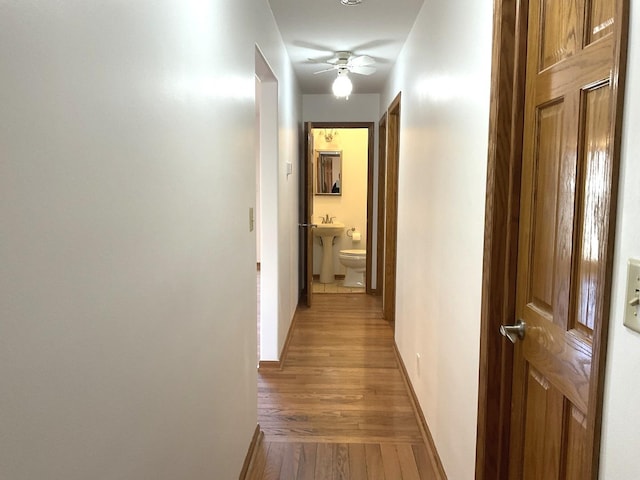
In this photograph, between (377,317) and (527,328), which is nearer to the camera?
(527,328)

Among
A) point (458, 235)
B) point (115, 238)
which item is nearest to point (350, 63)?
point (458, 235)

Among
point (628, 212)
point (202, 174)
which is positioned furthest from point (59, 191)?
point (628, 212)

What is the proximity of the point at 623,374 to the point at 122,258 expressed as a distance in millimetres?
950

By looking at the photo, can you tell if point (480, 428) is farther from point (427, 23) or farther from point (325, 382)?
point (427, 23)

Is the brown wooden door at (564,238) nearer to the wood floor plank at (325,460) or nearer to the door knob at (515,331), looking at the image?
the door knob at (515,331)

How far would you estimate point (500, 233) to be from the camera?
1556 mm

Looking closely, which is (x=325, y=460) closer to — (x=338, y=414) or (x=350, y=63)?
(x=338, y=414)

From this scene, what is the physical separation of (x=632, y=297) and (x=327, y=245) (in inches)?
233

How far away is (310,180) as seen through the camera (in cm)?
520

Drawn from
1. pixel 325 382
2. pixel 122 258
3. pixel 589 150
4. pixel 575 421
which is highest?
pixel 589 150

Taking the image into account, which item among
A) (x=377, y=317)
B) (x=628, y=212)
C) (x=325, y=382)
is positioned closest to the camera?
(x=628, y=212)

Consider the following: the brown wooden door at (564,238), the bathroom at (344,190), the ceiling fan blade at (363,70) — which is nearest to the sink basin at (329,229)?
the bathroom at (344,190)

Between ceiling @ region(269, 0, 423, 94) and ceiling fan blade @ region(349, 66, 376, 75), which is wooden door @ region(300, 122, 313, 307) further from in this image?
ceiling fan blade @ region(349, 66, 376, 75)

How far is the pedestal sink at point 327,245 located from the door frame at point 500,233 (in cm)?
502
